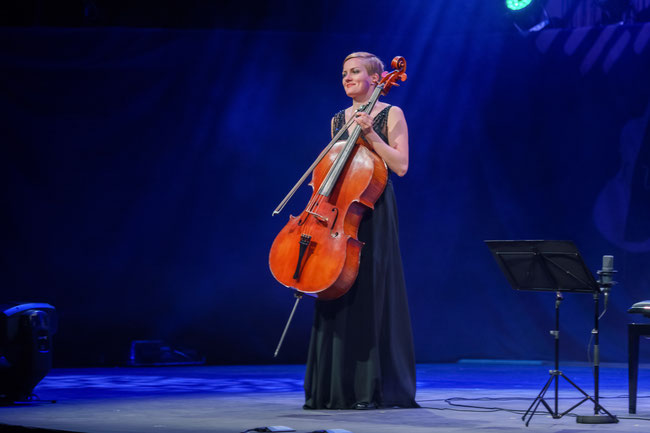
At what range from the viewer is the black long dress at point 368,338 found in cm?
432

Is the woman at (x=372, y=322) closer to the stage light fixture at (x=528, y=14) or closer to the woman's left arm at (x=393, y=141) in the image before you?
the woman's left arm at (x=393, y=141)

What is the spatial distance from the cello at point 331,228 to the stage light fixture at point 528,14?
11.3 feet

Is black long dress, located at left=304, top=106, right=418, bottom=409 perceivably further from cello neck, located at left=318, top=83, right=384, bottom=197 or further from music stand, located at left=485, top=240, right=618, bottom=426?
music stand, located at left=485, top=240, right=618, bottom=426

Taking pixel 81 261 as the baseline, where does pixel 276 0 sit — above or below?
above

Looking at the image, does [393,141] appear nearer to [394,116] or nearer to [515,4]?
[394,116]

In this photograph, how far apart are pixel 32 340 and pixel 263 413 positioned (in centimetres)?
123

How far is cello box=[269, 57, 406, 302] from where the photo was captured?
4.02m

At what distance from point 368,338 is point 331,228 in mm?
621

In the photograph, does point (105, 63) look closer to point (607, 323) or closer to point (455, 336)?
point (455, 336)

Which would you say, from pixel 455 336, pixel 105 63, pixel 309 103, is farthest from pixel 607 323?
pixel 105 63

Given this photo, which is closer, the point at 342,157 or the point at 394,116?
the point at 342,157

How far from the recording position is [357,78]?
14.6ft

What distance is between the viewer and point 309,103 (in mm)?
7410

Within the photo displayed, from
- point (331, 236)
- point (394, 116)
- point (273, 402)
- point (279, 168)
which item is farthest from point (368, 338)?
point (279, 168)
